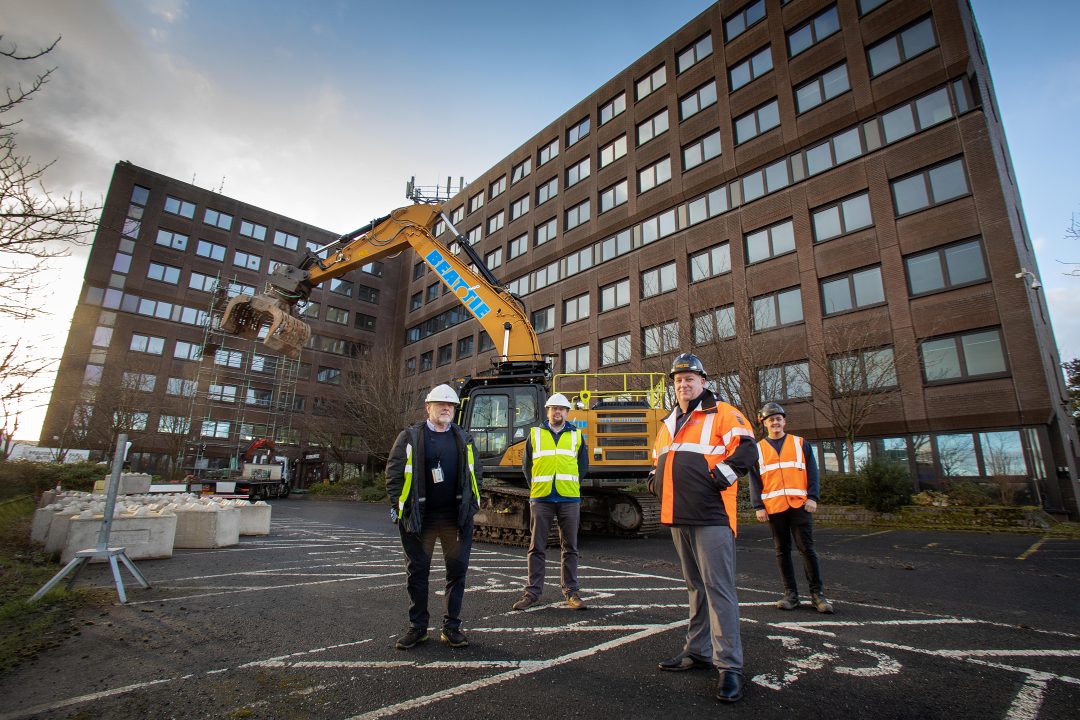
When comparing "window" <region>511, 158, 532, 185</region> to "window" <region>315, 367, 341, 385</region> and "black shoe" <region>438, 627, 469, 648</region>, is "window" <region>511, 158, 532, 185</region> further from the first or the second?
"black shoe" <region>438, 627, 469, 648</region>

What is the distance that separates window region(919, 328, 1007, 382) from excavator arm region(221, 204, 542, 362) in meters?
14.9

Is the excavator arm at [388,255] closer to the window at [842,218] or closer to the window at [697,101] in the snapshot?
the window at [842,218]

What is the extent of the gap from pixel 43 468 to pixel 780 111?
3332cm

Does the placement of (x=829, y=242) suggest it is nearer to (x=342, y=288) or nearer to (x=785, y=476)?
(x=785, y=476)

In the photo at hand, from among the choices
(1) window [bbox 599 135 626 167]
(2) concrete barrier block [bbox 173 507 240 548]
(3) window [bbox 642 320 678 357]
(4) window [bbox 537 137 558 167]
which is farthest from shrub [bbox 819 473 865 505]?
(4) window [bbox 537 137 558 167]

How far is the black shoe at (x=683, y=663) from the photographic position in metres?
3.53

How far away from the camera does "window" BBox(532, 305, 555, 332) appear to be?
111 feet

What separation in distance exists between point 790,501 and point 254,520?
11579 mm

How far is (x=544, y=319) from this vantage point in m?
34.7

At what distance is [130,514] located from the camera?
8195 mm

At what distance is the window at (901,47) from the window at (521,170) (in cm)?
2345

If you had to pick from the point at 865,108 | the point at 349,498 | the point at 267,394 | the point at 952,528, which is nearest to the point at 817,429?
the point at 952,528

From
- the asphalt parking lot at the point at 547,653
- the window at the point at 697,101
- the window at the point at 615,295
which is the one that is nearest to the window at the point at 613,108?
the window at the point at 697,101

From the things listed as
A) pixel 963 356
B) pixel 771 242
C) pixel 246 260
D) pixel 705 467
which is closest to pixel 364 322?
pixel 246 260
